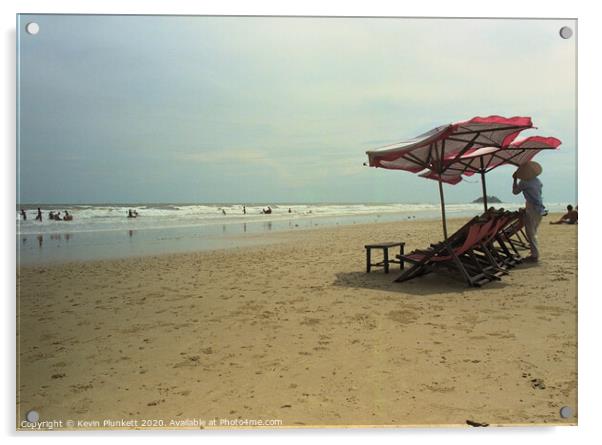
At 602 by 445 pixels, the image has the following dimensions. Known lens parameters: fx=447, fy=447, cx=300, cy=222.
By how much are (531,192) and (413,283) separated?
1.83 metres

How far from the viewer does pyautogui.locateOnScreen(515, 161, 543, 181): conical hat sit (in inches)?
183

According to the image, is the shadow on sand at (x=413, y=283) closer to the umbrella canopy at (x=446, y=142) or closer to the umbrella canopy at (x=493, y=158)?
the umbrella canopy at (x=493, y=158)

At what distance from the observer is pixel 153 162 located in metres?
3.77

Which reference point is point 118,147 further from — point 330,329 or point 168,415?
point 330,329

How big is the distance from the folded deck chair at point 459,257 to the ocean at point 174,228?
683 millimetres

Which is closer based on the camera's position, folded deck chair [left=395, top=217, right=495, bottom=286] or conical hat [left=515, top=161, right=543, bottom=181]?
conical hat [left=515, top=161, right=543, bottom=181]

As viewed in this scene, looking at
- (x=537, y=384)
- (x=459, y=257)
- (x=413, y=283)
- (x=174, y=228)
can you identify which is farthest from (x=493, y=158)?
(x=174, y=228)

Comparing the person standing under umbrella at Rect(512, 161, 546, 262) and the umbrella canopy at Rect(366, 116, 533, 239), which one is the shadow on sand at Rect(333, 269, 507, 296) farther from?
the person standing under umbrella at Rect(512, 161, 546, 262)

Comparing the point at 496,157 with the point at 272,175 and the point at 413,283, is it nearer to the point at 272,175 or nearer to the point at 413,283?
the point at 413,283

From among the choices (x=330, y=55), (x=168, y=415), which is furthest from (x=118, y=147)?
(x=168, y=415)

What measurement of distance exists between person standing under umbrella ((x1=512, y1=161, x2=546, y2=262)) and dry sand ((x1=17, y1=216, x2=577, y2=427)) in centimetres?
107

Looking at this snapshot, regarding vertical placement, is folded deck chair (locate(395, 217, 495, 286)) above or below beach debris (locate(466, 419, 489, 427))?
above

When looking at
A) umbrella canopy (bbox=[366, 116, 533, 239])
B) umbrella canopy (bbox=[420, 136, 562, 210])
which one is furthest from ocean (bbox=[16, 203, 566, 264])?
umbrella canopy (bbox=[366, 116, 533, 239])

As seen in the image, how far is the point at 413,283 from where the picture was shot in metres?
5.59
